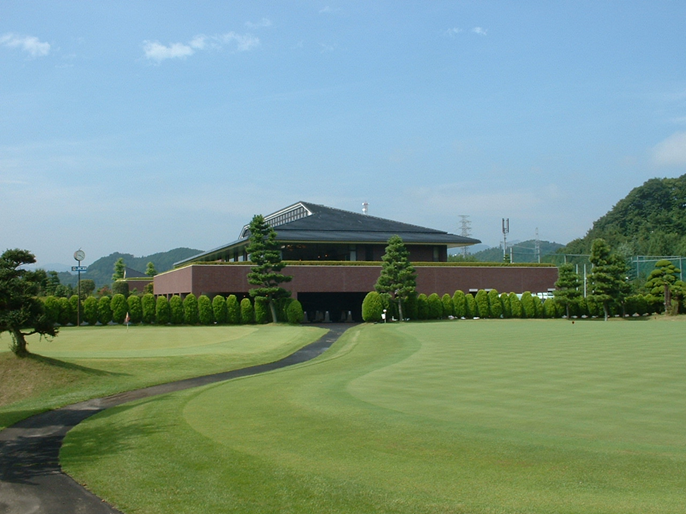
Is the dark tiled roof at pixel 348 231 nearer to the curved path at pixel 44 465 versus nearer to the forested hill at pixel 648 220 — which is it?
the curved path at pixel 44 465

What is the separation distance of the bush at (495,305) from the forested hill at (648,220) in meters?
63.4

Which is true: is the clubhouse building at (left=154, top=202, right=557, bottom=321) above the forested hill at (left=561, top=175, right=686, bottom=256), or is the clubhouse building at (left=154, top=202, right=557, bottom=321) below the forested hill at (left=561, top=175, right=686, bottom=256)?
below

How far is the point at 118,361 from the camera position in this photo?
21.0 m

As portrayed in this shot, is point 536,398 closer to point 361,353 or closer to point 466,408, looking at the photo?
point 466,408

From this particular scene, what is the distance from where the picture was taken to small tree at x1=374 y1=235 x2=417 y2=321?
151ft

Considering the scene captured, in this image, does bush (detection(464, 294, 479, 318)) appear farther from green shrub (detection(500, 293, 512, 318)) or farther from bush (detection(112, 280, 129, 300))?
bush (detection(112, 280, 129, 300))

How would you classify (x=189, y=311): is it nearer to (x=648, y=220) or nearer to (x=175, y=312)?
(x=175, y=312)

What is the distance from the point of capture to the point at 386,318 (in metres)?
46.4

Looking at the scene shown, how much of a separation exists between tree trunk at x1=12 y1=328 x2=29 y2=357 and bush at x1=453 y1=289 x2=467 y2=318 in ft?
121

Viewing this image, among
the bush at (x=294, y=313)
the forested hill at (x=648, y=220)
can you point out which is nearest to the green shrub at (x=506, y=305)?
the bush at (x=294, y=313)

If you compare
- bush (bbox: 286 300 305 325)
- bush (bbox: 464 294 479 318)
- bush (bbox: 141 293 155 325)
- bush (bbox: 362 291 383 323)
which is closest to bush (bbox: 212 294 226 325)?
bush (bbox: 141 293 155 325)

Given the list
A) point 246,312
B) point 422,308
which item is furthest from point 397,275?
point 246,312

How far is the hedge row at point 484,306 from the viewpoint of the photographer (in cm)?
4594

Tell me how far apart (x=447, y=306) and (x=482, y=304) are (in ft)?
9.84
